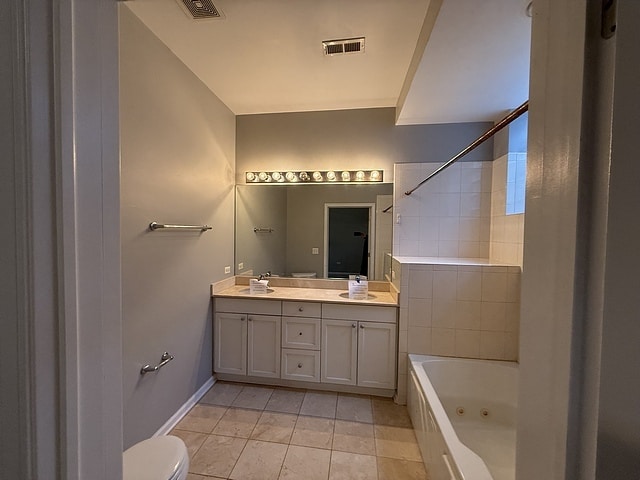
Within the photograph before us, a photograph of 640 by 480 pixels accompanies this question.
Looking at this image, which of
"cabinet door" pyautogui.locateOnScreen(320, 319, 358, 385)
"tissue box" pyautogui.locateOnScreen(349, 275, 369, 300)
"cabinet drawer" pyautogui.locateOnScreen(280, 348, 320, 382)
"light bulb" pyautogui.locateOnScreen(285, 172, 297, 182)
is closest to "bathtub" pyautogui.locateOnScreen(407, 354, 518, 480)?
"cabinet door" pyautogui.locateOnScreen(320, 319, 358, 385)

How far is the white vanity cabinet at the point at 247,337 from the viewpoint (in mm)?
2570

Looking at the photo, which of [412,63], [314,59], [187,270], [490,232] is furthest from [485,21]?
[187,270]

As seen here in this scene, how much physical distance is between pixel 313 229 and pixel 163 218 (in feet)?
4.86

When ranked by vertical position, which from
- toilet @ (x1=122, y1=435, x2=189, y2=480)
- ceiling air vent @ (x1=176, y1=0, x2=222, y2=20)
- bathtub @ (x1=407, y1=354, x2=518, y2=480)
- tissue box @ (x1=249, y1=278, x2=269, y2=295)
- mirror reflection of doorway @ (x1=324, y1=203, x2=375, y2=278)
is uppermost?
ceiling air vent @ (x1=176, y1=0, x2=222, y2=20)

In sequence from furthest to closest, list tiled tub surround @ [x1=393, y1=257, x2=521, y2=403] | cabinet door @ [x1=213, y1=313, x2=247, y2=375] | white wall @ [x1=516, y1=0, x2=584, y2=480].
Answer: cabinet door @ [x1=213, y1=313, x2=247, y2=375], tiled tub surround @ [x1=393, y1=257, x2=521, y2=403], white wall @ [x1=516, y1=0, x2=584, y2=480]

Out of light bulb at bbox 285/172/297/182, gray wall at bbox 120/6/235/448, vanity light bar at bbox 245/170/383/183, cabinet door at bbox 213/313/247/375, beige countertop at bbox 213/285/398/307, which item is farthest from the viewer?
light bulb at bbox 285/172/297/182

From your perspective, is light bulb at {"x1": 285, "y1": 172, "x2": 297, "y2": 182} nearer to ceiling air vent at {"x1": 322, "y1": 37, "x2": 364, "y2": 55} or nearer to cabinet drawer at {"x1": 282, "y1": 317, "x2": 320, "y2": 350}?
ceiling air vent at {"x1": 322, "y1": 37, "x2": 364, "y2": 55}

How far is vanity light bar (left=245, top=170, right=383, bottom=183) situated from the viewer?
285 centimetres

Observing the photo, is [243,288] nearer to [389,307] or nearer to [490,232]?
[389,307]

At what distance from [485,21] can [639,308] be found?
1697mm

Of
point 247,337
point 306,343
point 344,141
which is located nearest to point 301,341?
point 306,343

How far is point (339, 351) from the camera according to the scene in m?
2.48

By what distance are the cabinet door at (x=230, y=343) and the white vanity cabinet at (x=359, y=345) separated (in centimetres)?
74

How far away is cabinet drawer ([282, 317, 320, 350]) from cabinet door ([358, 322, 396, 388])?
0.39 m
